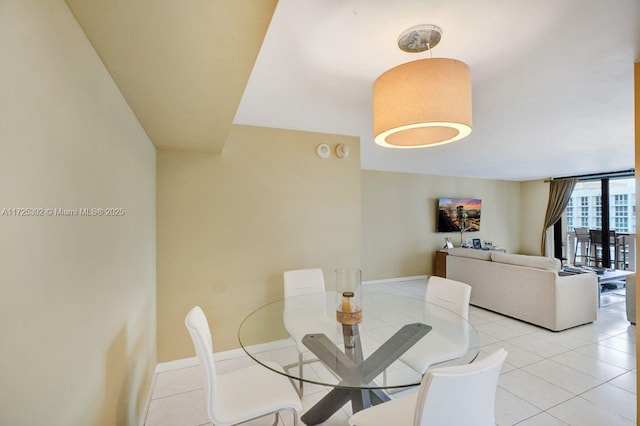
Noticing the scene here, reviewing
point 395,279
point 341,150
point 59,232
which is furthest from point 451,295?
point 395,279

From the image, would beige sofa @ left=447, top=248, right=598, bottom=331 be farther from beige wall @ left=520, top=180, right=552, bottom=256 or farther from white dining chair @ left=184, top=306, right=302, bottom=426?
beige wall @ left=520, top=180, right=552, bottom=256

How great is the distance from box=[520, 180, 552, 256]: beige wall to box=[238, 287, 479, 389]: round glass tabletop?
7.37 m

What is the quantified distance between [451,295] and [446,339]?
0.57 m

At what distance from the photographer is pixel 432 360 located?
1747mm

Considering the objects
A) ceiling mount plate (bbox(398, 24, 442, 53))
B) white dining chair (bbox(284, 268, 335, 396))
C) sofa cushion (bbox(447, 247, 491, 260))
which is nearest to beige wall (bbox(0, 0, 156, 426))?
white dining chair (bbox(284, 268, 335, 396))

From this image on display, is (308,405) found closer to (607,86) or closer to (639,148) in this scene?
(639,148)

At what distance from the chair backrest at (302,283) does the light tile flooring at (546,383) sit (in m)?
0.80

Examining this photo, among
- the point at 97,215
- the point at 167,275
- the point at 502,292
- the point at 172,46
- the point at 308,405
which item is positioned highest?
the point at 172,46

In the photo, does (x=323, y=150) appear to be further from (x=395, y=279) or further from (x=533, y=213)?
(x=533, y=213)

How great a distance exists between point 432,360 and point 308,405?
3.47 ft

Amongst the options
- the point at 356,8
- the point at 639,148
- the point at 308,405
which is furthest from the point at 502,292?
the point at 356,8

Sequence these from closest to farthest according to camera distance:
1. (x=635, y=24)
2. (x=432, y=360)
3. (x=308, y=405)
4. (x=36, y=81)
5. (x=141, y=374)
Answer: (x=36, y=81) < (x=635, y=24) < (x=432, y=360) < (x=141, y=374) < (x=308, y=405)

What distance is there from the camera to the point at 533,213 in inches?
312

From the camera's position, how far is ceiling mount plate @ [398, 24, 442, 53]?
1.49 metres
